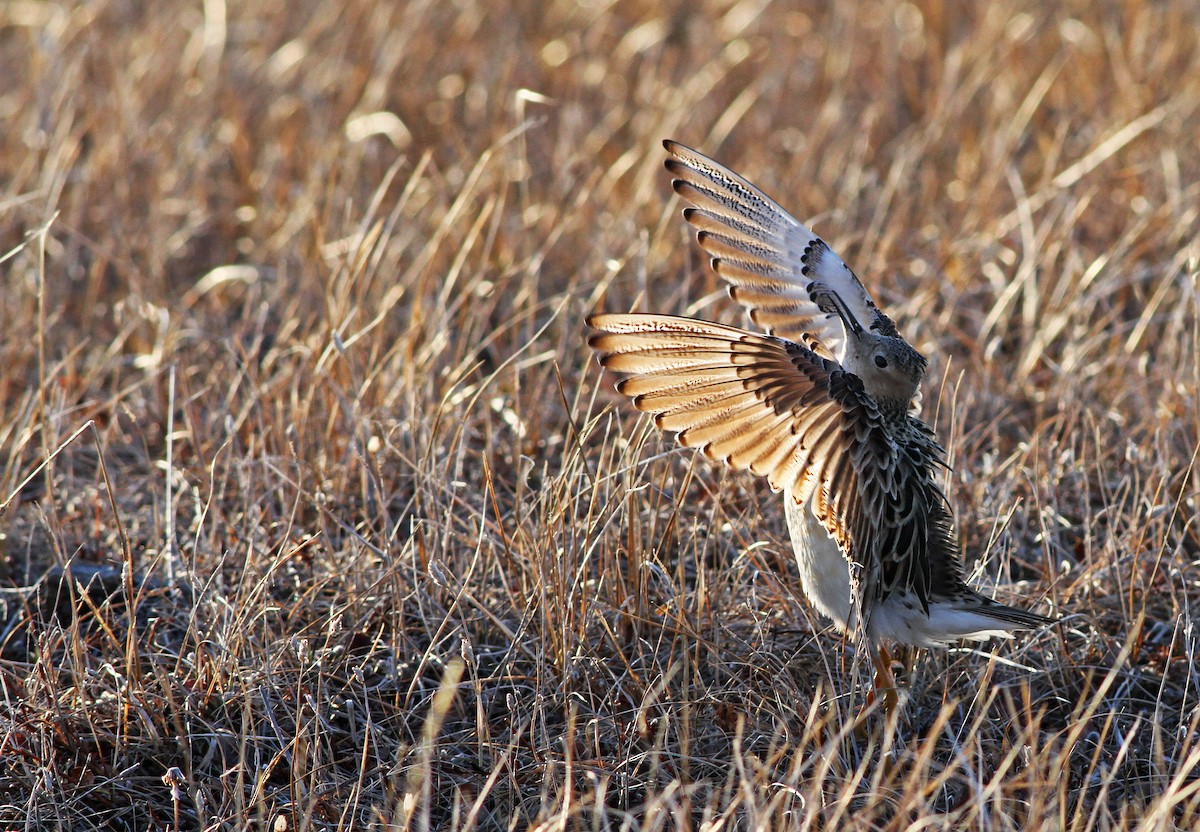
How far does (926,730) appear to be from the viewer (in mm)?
3635

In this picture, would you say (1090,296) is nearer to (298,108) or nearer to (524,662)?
(524,662)

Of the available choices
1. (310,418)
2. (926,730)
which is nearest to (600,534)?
(926,730)

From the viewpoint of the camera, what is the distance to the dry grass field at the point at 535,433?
10.9 feet

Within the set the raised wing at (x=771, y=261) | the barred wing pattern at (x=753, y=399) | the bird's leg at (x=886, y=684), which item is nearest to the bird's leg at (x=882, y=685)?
the bird's leg at (x=886, y=684)

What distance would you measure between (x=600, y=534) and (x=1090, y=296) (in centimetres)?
243

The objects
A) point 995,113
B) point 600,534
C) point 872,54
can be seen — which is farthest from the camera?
point 872,54

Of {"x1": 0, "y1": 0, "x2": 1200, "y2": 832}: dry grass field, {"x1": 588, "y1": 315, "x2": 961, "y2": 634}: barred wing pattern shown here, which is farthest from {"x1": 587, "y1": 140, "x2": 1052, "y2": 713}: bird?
{"x1": 0, "y1": 0, "x2": 1200, "y2": 832}: dry grass field

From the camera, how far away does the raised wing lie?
12.4 ft

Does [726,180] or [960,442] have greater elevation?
[726,180]

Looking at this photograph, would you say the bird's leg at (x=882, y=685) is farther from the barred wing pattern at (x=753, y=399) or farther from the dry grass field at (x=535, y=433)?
the barred wing pattern at (x=753, y=399)

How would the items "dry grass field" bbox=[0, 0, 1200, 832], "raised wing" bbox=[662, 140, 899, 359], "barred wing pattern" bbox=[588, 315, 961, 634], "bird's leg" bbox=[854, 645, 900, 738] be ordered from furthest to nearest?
"raised wing" bbox=[662, 140, 899, 359] → "bird's leg" bbox=[854, 645, 900, 738] → "dry grass field" bbox=[0, 0, 1200, 832] → "barred wing pattern" bbox=[588, 315, 961, 634]

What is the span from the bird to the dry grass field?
0.22 m

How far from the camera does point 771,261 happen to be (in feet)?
12.8

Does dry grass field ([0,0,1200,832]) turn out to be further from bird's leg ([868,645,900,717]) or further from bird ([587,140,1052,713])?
bird ([587,140,1052,713])
